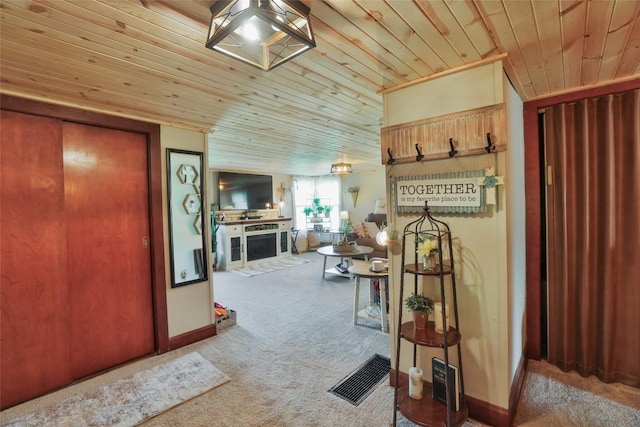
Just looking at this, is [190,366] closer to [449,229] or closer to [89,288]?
[89,288]

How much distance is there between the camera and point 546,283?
2.44 metres

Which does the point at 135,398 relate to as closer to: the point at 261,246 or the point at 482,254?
the point at 482,254

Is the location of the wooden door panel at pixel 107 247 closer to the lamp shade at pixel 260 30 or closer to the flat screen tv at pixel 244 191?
the lamp shade at pixel 260 30

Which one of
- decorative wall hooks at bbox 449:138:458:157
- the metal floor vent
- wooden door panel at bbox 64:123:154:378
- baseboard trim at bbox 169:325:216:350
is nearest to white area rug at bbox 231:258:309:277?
baseboard trim at bbox 169:325:216:350

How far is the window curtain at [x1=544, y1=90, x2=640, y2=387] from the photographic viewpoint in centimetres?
208

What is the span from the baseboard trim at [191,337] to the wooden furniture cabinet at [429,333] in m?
1.99

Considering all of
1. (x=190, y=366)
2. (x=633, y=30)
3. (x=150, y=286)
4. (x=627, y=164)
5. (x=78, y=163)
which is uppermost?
(x=633, y=30)

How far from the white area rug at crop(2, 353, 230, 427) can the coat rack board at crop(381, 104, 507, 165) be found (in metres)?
2.18

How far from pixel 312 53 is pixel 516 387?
2439 mm

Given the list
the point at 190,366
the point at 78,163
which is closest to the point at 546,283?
the point at 190,366

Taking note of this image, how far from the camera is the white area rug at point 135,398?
1927 millimetres

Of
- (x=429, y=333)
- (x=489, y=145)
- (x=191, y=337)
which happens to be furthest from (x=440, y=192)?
(x=191, y=337)

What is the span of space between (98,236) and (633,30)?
12.1 ft

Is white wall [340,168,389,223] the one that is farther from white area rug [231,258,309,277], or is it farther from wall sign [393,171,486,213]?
wall sign [393,171,486,213]
